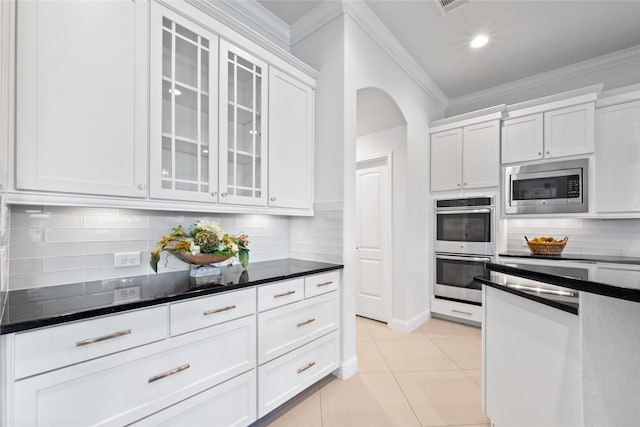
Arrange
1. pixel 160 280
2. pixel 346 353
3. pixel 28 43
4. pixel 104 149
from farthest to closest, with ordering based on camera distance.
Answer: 1. pixel 346 353
2. pixel 160 280
3. pixel 104 149
4. pixel 28 43

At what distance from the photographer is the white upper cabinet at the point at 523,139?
2967 mm

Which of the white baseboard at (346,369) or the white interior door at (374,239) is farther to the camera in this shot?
the white interior door at (374,239)

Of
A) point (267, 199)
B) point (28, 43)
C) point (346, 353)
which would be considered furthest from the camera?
point (346, 353)

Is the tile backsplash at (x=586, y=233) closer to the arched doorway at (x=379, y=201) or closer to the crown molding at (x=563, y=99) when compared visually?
the crown molding at (x=563, y=99)

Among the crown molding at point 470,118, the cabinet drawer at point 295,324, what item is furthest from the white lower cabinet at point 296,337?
the crown molding at point 470,118

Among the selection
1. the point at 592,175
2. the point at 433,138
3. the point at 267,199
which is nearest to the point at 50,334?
the point at 267,199

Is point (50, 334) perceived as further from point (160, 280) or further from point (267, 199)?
point (267, 199)

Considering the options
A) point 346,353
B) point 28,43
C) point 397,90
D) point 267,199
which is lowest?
point 346,353

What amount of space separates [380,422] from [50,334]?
176cm

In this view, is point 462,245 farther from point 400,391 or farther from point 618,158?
point 400,391

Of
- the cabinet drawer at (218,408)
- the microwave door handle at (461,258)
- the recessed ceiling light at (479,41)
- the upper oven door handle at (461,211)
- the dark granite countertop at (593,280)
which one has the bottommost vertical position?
the cabinet drawer at (218,408)

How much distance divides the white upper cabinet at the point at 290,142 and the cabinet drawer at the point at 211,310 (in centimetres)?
77

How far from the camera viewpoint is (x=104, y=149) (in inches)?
51.7

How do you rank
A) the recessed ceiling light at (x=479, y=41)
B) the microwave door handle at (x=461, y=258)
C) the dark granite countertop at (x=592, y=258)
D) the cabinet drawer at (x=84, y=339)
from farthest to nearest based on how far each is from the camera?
1. the microwave door handle at (x=461, y=258)
2. the recessed ceiling light at (x=479, y=41)
3. the dark granite countertop at (x=592, y=258)
4. the cabinet drawer at (x=84, y=339)
